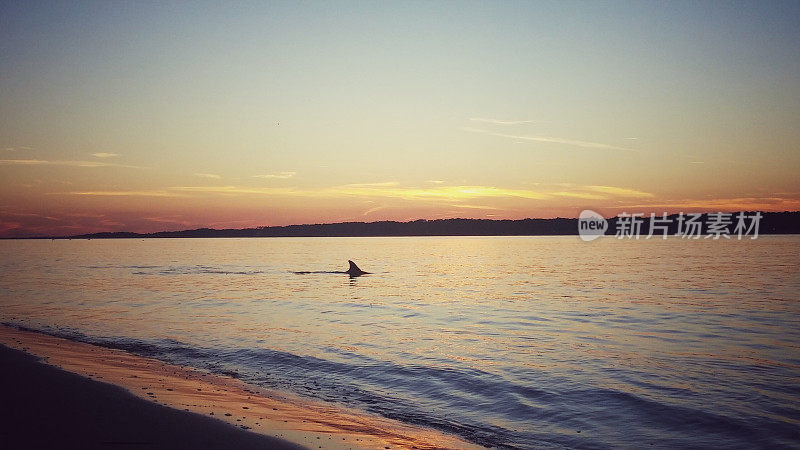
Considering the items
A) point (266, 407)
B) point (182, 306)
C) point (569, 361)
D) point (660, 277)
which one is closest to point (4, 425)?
point (266, 407)

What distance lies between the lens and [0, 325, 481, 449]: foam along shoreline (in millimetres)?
8883

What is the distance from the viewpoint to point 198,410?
1043 cm

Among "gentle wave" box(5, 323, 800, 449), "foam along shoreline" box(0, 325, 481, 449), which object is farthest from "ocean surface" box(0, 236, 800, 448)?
"foam along shoreline" box(0, 325, 481, 449)

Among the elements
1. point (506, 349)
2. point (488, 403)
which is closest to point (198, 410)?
point (488, 403)

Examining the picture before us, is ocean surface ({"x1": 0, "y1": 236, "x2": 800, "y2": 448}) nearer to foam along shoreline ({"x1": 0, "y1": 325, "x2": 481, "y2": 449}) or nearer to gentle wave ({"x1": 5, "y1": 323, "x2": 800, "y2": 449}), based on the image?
gentle wave ({"x1": 5, "y1": 323, "x2": 800, "y2": 449})

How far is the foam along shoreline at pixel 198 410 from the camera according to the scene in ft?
29.1

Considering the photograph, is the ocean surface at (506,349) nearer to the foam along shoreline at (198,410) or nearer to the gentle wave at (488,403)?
the gentle wave at (488,403)

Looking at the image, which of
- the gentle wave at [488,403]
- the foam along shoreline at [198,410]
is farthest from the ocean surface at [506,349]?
the foam along shoreline at [198,410]

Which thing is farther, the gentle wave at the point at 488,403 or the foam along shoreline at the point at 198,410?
the gentle wave at the point at 488,403

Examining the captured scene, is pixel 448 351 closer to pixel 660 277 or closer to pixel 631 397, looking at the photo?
pixel 631 397

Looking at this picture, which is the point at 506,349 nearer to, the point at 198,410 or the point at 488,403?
the point at 488,403

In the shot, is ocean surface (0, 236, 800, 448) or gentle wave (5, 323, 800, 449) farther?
ocean surface (0, 236, 800, 448)

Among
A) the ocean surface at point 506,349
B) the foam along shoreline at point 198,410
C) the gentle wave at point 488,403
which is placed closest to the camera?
the foam along shoreline at point 198,410

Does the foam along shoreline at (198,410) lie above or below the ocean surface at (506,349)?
above
